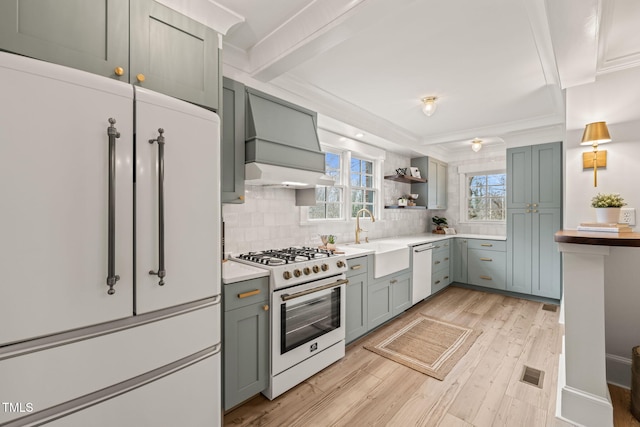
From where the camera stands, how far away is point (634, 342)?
2123 millimetres

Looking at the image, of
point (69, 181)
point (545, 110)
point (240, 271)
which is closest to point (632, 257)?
point (545, 110)

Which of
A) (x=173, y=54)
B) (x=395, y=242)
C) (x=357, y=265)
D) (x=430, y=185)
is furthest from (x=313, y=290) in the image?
(x=430, y=185)

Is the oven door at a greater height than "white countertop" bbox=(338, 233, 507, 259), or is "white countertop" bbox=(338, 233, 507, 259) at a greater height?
"white countertop" bbox=(338, 233, 507, 259)

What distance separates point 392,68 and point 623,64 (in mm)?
1648

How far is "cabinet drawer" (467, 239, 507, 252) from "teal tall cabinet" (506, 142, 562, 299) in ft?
0.30

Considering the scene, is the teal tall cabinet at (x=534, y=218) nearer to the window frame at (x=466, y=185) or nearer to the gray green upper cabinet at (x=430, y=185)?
the window frame at (x=466, y=185)

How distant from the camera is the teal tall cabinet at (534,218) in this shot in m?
3.96

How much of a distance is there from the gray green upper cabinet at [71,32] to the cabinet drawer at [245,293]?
1.27m

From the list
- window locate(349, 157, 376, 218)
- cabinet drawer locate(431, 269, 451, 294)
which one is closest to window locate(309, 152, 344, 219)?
window locate(349, 157, 376, 218)

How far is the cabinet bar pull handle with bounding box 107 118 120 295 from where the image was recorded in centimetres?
114

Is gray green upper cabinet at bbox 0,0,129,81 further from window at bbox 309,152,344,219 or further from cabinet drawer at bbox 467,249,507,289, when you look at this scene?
cabinet drawer at bbox 467,249,507,289

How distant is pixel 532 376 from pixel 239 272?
8.08 feet

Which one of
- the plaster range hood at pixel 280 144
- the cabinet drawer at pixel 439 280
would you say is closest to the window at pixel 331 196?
the plaster range hood at pixel 280 144

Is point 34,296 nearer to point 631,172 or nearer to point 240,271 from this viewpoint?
point 240,271
